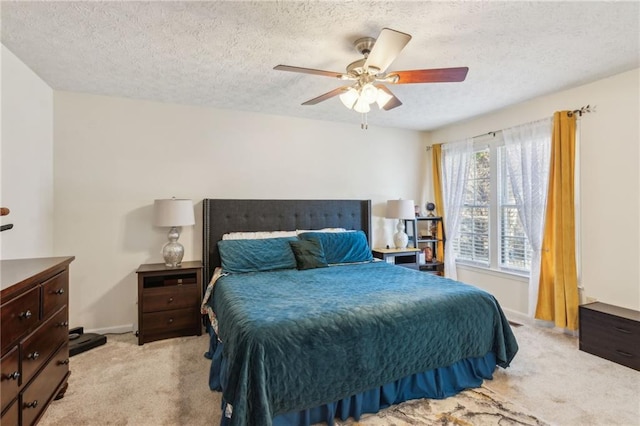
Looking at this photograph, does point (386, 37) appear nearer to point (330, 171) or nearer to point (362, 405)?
point (362, 405)

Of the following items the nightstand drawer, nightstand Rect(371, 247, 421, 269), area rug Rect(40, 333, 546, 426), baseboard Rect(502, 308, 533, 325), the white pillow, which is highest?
the white pillow

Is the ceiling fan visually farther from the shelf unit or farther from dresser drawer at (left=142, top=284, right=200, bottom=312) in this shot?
the shelf unit

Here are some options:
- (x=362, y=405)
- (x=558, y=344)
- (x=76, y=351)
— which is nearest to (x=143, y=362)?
(x=76, y=351)

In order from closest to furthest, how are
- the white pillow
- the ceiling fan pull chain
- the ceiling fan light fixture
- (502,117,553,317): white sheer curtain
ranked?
the ceiling fan light fixture, the ceiling fan pull chain, (502,117,553,317): white sheer curtain, the white pillow

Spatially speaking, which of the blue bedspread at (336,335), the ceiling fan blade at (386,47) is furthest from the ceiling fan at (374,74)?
the blue bedspread at (336,335)

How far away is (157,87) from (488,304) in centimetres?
361

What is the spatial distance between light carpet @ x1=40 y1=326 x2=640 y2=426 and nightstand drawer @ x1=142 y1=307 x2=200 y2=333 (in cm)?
28

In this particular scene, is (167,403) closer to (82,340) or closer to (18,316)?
(18,316)

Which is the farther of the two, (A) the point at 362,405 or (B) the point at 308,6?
(A) the point at 362,405

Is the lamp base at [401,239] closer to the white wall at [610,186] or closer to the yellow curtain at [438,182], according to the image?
the yellow curtain at [438,182]

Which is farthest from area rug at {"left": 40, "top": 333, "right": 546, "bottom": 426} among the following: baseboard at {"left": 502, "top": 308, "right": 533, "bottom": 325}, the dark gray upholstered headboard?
baseboard at {"left": 502, "top": 308, "right": 533, "bottom": 325}

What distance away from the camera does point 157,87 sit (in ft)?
10.3

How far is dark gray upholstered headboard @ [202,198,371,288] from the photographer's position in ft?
11.9

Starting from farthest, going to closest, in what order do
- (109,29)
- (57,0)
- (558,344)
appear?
(558,344)
(109,29)
(57,0)
